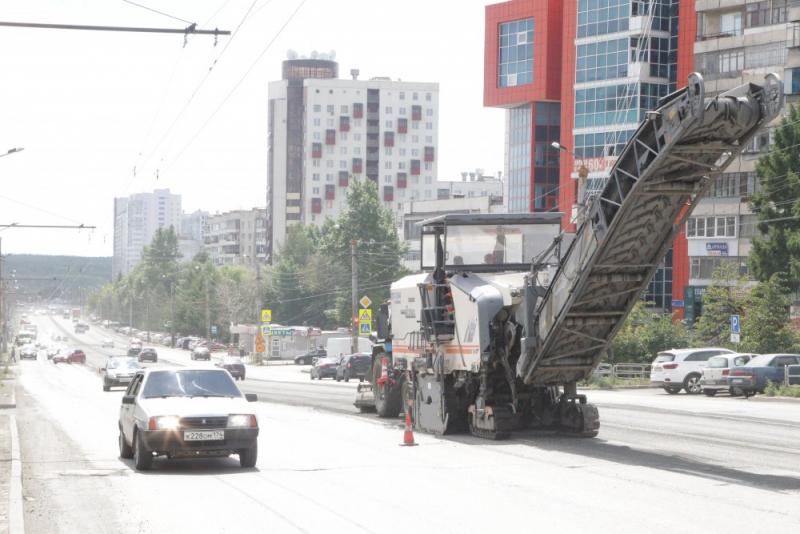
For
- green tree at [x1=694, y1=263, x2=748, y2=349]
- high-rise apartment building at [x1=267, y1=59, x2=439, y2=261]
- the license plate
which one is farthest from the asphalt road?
high-rise apartment building at [x1=267, y1=59, x2=439, y2=261]

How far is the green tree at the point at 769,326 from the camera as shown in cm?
5334

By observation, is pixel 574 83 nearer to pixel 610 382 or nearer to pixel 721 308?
pixel 721 308

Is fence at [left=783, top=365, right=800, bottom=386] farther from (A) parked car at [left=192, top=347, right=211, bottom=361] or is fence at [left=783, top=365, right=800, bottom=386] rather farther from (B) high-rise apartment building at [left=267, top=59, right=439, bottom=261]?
(B) high-rise apartment building at [left=267, top=59, right=439, bottom=261]

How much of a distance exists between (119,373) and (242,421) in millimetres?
34509

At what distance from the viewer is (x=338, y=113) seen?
602 feet

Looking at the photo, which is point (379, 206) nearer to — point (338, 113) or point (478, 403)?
point (338, 113)

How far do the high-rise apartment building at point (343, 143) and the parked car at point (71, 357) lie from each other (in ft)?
250

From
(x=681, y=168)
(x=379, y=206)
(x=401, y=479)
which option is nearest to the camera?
(x=401, y=479)

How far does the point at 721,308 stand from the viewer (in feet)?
194

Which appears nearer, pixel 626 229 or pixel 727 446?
pixel 626 229

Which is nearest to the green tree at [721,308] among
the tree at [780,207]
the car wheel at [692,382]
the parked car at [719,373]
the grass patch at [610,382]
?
the tree at [780,207]

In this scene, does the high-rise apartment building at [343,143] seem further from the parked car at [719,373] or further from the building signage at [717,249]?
the parked car at [719,373]

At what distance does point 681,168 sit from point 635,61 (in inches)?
2743

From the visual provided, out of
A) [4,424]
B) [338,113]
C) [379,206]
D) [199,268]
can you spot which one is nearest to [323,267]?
[379,206]
